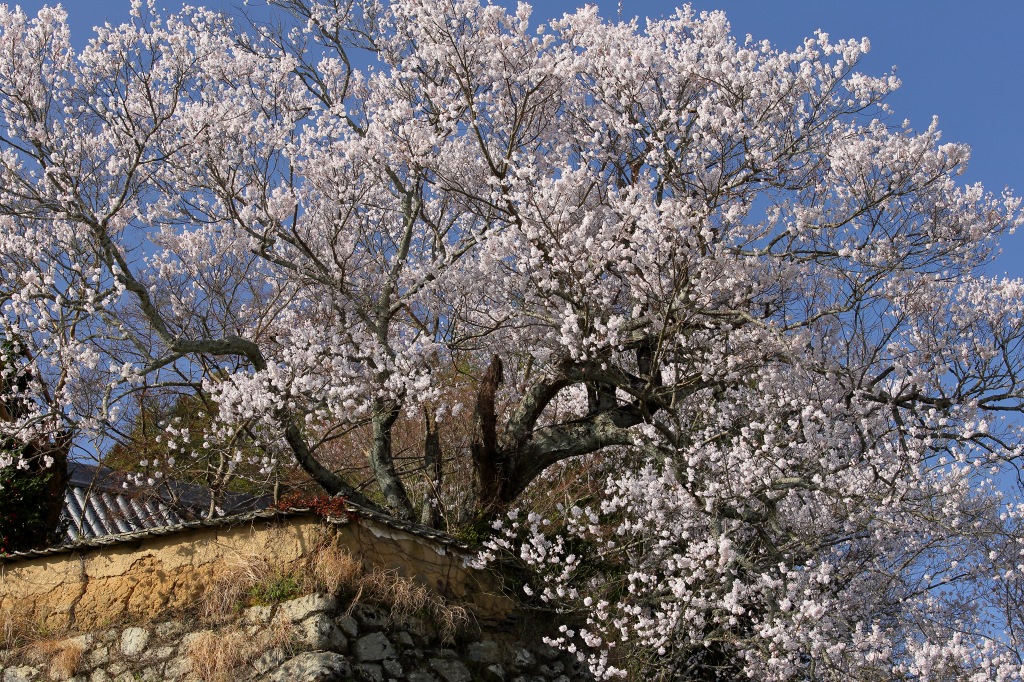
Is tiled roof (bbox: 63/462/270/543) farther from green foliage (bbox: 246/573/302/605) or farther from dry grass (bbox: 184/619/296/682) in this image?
dry grass (bbox: 184/619/296/682)

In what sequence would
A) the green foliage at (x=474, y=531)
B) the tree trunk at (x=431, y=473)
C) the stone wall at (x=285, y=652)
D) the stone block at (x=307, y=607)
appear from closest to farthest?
the stone wall at (x=285, y=652)
the stone block at (x=307, y=607)
the green foliage at (x=474, y=531)
the tree trunk at (x=431, y=473)

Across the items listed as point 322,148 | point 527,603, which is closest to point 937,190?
point 527,603

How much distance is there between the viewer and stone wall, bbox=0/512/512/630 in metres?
6.56

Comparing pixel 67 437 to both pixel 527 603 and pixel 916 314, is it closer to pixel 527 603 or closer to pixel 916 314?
pixel 527 603

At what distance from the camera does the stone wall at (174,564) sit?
258 inches

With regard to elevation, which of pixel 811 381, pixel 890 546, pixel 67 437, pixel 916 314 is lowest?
pixel 67 437

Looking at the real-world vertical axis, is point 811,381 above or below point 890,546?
above

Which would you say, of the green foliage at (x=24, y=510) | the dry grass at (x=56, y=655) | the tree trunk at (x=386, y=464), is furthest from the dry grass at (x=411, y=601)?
the green foliage at (x=24, y=510)

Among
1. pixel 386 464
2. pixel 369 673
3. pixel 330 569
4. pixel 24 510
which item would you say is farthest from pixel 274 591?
pixel 24 510

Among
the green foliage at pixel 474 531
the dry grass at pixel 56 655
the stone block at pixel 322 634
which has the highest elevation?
the green foliage at pixel 474 531

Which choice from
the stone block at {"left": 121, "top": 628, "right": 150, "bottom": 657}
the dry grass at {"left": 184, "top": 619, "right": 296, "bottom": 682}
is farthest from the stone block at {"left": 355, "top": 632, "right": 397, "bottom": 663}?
the stone block at {"left": 121, "top": 628, "right": 150, "bottom": 657}

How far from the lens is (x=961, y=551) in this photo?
855 cm

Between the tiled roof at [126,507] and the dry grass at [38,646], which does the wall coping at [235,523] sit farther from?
the dry grass at [38,646]

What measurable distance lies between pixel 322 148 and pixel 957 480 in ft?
24.6
